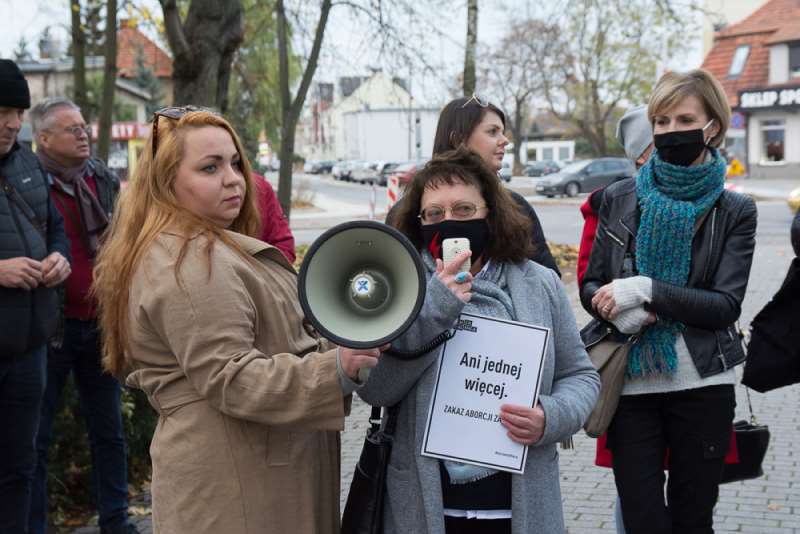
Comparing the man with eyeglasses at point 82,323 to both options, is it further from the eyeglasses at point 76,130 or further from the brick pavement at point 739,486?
the brick pavement at point 739,486

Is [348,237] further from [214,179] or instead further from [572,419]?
[572,419]

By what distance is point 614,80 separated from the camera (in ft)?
147

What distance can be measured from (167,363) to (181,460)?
0.25m

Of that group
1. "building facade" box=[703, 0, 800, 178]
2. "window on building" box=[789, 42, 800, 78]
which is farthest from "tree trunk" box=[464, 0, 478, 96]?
"window on building" box=[789, 42, 800, 78]

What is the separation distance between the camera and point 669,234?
3.23 meters

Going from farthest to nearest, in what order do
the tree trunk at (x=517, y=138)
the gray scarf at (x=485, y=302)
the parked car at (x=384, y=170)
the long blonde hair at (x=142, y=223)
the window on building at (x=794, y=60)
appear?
the parked car at (x=384, y=170) < the tree trunk at (x=517, y=138) < the window on building at (x=794, y=60) < the gray scarf at (x=485, y=302) < the long blonde hair at (x=142, y=223)

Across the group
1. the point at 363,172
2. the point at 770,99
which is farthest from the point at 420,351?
the point at 363,172

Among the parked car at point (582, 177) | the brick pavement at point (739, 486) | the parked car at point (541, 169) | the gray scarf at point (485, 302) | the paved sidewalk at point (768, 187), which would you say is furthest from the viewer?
the parked car at point (541, 169)

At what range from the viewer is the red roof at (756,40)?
43.4 m

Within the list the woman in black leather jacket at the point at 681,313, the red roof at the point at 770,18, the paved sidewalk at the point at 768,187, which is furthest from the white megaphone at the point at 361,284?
the red roof at the point at 770,18

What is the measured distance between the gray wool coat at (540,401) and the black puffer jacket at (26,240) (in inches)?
76.0

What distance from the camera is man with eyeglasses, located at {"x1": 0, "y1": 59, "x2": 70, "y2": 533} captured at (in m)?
3.76

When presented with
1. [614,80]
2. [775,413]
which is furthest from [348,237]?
[614,80]

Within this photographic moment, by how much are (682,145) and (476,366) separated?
1.30m
